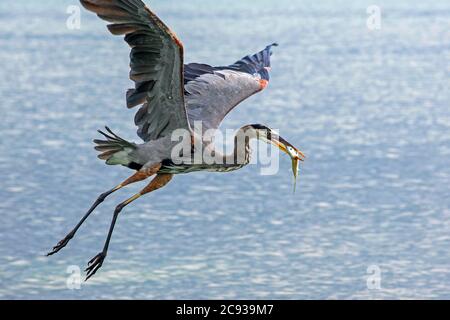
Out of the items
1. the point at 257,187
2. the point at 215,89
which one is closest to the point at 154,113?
the point at 215,89

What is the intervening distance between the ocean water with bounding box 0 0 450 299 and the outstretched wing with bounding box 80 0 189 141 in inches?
514

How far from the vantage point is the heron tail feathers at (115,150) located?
12.5 m

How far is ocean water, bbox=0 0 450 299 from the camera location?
89.4ft

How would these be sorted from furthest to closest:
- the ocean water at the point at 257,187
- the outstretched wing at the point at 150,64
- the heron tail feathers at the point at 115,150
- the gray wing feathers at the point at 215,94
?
the ocean water at the point at 257,187 → the gray wing feathers at the point at 215,94 → the heron tail feathers at the point at 115,150 → the outstretched wing at the point at 150,64

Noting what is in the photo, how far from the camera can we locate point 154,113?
12633mm

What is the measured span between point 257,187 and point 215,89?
19.1 m

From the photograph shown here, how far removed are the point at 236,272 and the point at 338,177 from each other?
700cm

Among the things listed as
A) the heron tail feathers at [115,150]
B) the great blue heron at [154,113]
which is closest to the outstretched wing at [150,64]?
the great blue heron at [154,113]

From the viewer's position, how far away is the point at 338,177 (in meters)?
33.7

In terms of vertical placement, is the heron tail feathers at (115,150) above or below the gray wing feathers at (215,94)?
below

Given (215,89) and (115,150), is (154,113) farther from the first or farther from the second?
(215,89)

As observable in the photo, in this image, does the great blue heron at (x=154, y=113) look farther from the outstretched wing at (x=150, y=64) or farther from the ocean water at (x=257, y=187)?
the ocean water at (x=257, y=187)

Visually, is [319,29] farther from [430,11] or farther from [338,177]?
[338,177]
